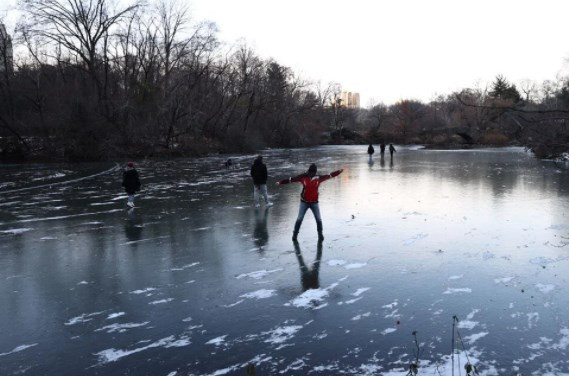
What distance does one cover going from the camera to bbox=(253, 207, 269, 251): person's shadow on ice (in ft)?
31.1

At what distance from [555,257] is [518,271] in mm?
1297

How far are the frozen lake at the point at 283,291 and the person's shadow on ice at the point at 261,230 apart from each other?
58mm

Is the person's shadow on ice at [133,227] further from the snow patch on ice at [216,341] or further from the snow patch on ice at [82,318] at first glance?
the snow patch on ice at [216,341]

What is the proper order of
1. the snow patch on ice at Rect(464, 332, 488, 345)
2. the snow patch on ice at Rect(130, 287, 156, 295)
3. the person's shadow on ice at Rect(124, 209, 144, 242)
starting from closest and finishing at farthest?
the snow patch on ice at Rect(464, 332, 488, 345) → the snow patch on ice at Rect(130, 287, 156, 295) → the person's shadow on ice at Rect(124, 209, 144, 242)

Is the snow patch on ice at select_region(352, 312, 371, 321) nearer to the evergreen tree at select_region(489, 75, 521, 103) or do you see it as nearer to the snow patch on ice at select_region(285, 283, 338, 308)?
the snow patch on ice at select_region(285, 283, 338, 308)

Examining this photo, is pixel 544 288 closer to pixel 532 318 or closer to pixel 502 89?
pixel 532 318

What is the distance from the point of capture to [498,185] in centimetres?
1878

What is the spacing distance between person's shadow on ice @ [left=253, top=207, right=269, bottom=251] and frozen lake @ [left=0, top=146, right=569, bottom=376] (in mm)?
58

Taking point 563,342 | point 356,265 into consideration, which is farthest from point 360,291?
point 563,342

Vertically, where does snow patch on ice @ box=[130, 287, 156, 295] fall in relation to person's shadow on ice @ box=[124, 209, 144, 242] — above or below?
below

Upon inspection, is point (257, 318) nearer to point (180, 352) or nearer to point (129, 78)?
point (180, 352)

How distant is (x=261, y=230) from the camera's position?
420 inches

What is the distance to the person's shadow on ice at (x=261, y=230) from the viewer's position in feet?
31.1

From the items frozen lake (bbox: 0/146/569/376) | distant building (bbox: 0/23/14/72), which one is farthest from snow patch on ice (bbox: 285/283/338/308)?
distant building (bbox: 0/23/14/72)
